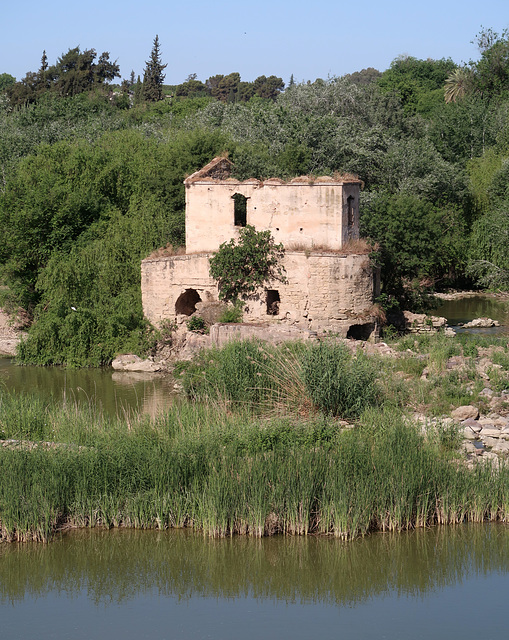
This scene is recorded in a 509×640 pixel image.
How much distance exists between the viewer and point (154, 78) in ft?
198

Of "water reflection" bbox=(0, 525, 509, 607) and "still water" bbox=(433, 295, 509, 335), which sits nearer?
"water reflection" bbox=(0, 525, 509, 607)

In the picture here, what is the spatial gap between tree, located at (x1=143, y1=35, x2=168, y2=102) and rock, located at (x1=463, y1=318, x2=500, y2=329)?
125 ft

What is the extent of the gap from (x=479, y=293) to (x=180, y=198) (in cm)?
1173

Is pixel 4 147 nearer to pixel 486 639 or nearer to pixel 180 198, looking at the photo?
pixel 180 198

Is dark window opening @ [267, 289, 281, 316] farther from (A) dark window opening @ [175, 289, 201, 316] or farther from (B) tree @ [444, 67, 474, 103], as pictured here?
(B) tree @ [444, 67, 474, 103]

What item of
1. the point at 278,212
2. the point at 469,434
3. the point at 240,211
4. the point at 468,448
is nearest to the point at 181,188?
the point at 240,211

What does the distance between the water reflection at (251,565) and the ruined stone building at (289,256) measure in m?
9.84

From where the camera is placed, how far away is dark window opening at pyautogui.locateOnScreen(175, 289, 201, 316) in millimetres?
22984

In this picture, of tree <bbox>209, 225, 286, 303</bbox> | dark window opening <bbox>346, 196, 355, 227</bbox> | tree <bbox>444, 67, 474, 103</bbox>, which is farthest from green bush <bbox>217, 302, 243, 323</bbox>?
tree <bbox>444, 67, 474, 103</bbox>

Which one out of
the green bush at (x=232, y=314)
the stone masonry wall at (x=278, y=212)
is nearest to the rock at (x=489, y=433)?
the stone masonry wall at (x=278, y=212)

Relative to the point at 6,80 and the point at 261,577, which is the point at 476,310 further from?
the point at 6,80

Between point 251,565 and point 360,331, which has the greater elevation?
point 360,331

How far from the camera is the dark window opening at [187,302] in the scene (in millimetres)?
22984

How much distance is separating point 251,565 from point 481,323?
16.0 metres
